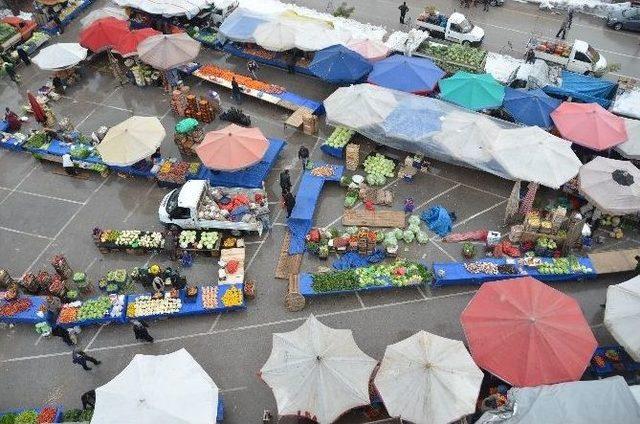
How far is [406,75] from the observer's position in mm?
21328

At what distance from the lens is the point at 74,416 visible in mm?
13406

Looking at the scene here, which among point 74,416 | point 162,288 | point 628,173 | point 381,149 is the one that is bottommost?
point 74,416

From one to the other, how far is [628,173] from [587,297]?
4410 millimetres

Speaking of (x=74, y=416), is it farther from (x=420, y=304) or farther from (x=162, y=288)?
(x=420, y=304)

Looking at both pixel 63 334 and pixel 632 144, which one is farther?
pixel 632 144

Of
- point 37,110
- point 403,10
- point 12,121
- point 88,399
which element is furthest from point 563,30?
point 88,399

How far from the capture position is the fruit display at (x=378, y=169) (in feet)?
63.1

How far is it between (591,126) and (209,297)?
14.9 meters

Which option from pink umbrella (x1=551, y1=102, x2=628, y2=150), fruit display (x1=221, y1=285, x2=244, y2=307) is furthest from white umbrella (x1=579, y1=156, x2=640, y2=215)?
fruit display (x1=221, y1=285, x2=244, y2=307)

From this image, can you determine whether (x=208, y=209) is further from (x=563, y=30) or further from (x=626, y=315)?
(x=563, y=30)

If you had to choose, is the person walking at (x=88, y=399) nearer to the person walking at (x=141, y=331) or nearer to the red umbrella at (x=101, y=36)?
the person walking at (x=141, y=331)

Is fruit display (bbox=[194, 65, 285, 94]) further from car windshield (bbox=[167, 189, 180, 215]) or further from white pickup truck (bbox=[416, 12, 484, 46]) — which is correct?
white pickup truck (bbox=[416, 12, 484, 46])

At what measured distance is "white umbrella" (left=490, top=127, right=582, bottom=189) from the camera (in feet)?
55.4

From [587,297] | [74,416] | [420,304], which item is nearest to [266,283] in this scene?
[420,304]
